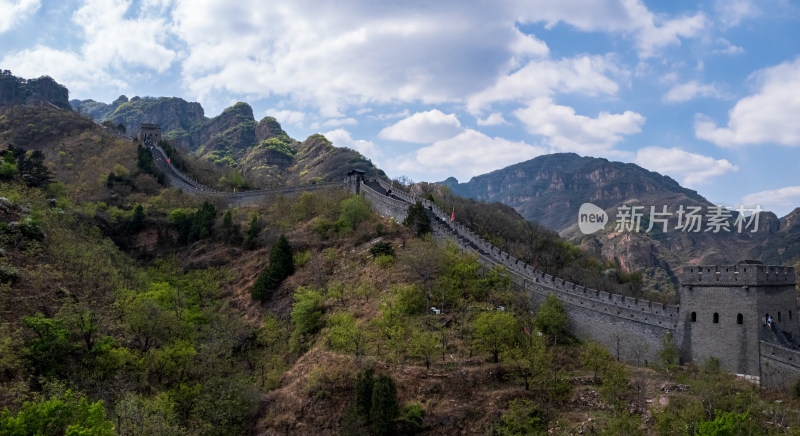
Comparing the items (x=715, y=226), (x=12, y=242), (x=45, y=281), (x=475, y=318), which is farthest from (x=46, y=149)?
(x=715, y=226)

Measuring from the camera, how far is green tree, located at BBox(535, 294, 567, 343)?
38.2 meters

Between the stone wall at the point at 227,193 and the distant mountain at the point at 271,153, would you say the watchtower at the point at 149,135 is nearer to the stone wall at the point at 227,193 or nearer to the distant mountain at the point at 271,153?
the stone wall at the point at 227,193

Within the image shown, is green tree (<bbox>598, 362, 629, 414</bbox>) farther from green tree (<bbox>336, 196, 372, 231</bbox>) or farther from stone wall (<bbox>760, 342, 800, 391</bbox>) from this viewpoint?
green tree (<bbox>336, 196, 372, 231</bbox>)

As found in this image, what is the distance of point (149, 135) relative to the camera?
102000mm

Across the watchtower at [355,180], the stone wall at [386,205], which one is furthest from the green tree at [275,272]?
the watchtower at [355,180]

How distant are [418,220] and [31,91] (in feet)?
379

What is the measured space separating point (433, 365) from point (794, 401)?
59.9 feet

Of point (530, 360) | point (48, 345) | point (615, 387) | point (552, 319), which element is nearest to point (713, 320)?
point (615, 387)

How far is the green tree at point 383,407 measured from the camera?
3058 cm

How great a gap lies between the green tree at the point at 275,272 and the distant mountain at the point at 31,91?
3765 inches

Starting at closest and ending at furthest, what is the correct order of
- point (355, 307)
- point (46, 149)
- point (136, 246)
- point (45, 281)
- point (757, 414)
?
point (757, 414)
point (45, 281)
point (355, 307)
point (136, 246)
point (46, 149)

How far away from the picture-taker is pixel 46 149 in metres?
91.9

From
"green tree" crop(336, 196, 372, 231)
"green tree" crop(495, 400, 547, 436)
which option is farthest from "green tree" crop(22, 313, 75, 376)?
"green tree" crop(336, 196, 372, 231)

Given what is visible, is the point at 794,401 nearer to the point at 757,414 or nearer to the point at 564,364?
the point at 757,414
